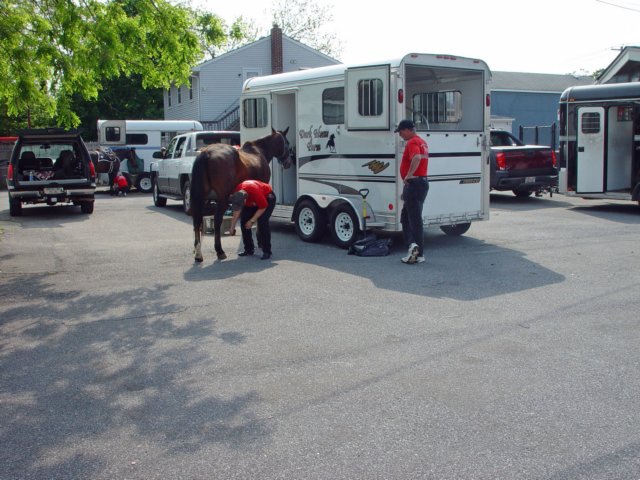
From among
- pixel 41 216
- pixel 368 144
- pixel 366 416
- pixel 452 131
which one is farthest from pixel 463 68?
pixel 41 216

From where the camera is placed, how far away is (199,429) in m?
4.54

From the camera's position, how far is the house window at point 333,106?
38.5 feet

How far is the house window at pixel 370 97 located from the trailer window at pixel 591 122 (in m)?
8.18

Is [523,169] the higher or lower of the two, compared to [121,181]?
higher

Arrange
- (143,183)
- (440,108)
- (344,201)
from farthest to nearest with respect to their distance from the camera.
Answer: (143,183)
(440,108)
(344,201)

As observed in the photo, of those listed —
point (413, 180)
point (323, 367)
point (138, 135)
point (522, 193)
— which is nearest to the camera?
point (323, 367)

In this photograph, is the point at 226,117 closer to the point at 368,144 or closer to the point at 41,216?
the point at 41,216

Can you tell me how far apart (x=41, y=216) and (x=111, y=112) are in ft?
109

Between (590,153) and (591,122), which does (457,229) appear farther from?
(591,122)

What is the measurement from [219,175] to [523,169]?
33.9 ft

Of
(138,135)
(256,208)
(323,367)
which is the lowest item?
(323,367)

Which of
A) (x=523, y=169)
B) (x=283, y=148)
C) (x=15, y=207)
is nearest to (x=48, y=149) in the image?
(x=15, y=207)

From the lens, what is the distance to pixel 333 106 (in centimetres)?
1193

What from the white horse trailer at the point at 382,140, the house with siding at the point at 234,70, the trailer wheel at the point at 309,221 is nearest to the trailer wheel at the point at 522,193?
the white horse trailer at the point at 382,140
